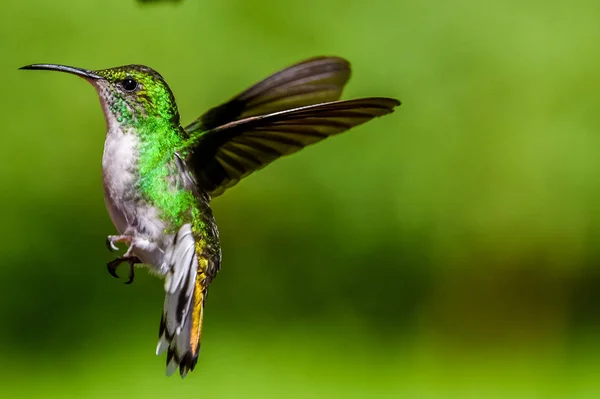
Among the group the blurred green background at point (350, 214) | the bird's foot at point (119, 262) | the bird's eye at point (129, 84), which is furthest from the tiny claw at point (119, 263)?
the blurred green background at point (350, 214)

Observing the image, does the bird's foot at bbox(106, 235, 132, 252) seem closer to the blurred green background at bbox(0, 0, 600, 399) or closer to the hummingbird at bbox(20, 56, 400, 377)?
the hummingbird at bbox(20, 56, 400, 377)

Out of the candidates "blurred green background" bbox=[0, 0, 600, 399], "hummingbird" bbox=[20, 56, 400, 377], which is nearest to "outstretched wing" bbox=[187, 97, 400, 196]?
"hummingbird" bbox=[20, 56, 400, 377]

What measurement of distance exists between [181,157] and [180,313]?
0.42ft

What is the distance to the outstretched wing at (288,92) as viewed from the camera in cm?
73

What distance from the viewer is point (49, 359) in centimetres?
205

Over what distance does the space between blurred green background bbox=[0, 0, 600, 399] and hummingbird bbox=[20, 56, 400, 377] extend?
1.31m

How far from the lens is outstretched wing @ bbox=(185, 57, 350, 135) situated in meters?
0.73

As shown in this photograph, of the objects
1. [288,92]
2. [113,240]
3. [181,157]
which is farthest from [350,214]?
[113,240]

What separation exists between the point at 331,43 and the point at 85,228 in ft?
2.37

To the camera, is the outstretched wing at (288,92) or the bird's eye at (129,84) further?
the outstretched wing at (288,92)

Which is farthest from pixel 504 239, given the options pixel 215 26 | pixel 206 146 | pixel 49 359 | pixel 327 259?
pixel 206 146

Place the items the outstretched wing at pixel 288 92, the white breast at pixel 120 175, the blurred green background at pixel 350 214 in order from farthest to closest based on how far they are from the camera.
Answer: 1. the blurred green background at pixel 350 214
2. the outstretched wing at pixel 288 92
3. the white breast at pixel 120 175

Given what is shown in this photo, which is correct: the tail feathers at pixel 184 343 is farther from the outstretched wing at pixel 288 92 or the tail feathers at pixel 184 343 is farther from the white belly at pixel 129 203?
the outstretched wing at pixel 288 92

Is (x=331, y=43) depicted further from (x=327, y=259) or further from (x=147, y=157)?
(x=147, y=157)
